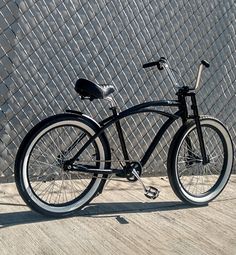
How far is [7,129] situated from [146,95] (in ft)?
4.87

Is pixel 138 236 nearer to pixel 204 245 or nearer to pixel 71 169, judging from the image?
pixel 204 245

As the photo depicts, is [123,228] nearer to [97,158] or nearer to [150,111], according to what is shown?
[97,158]

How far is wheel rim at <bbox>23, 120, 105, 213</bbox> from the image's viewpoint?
3943 mm

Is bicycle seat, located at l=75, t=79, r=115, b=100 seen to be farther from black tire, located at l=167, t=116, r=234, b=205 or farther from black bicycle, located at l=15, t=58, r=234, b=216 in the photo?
black tire, located at l=167, t=116, r=234, b=205

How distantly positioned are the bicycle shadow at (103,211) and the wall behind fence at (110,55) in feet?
2.69

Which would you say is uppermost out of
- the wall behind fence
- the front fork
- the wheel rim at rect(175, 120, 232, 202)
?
the wall behind fence

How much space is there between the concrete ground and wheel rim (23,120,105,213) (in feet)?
0.51

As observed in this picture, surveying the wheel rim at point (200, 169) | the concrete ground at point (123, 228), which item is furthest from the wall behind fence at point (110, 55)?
the concrete ground at point (123, 228)

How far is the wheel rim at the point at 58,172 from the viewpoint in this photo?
155 inches

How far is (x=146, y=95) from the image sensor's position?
17.3 ft

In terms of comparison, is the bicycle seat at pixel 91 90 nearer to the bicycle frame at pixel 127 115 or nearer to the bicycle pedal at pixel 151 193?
the bicycle frame at pixel 127 115

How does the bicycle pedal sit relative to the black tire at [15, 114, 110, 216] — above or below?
below

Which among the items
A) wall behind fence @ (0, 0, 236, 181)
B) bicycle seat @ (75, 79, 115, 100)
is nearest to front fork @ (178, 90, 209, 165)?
bicycle seat @ (75, 79, 115, 100)

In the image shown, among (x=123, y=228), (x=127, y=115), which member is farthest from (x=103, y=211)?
(x=127, y=115)
